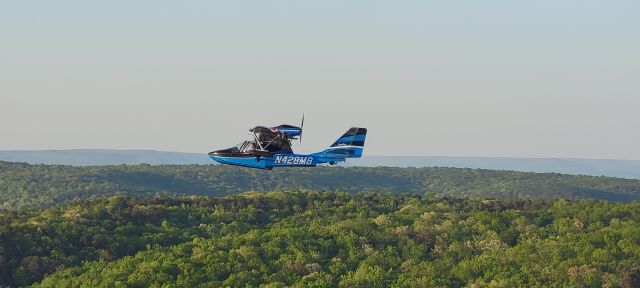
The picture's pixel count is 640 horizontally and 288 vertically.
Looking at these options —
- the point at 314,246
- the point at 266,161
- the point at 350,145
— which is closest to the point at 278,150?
the point at 266,161

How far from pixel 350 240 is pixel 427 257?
9673 millimetres

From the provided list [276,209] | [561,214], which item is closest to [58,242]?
[276,209]

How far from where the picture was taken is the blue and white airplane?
9075 cm

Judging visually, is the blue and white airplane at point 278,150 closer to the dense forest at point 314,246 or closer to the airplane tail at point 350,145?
the airplane tail at point 350,145

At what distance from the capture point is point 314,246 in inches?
4690

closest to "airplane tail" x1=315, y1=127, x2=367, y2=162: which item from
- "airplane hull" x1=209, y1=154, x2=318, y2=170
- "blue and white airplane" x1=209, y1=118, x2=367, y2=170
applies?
"blue and white airplane" x1=209, y1=118, x2=367, y2=170

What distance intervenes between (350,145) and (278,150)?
21.2 ft

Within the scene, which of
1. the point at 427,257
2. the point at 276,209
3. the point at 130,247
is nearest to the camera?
the point at 427,257

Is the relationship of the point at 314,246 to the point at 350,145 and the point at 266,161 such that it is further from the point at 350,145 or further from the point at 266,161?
the point at 350,145

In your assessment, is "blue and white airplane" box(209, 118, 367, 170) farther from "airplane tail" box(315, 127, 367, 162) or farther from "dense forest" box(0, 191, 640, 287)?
"dense forest" box(0, 191, 640, 287)

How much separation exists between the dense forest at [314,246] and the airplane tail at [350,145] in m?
15.8

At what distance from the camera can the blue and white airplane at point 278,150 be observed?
90750 mm

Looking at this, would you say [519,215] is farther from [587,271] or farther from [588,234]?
[587,271]

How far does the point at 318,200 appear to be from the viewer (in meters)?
170
